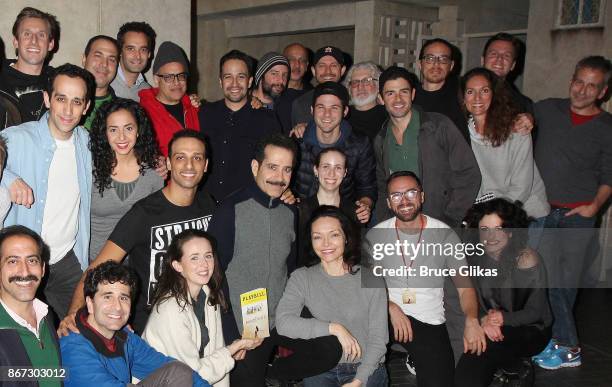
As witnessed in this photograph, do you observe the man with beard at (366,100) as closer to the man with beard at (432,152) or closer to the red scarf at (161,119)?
the man with beard at (432,152)

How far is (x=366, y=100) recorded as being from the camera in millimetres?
4793

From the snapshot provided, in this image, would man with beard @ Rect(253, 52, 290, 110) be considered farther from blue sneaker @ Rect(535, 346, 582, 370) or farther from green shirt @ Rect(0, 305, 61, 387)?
blue sneaker @ Rect(535, 346, 582, 370)

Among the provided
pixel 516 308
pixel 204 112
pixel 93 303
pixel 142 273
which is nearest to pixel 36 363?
pixel 93 303

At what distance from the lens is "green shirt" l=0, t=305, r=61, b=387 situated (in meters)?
2.68

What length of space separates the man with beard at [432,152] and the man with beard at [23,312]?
2.54 metres

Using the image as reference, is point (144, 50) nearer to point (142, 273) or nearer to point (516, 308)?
point (142, 273)

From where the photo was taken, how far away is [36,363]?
2.67 meters

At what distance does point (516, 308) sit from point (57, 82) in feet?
10.1

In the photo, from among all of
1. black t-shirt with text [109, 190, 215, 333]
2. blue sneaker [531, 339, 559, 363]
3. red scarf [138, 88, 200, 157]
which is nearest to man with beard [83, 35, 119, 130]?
red scarf [138, 88, 200, 157]

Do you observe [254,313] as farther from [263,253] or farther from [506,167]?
[506,167]

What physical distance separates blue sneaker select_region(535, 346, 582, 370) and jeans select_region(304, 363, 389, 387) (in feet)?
6.11

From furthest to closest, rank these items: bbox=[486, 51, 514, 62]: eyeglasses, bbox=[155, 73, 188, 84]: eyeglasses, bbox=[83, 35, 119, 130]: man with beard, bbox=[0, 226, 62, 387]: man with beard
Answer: bbox=[486, 51, 514, 62]: eyeglasses
bbox=[155, 73, 188, 84]: eyeglasses
bbox=[83, 35, 119, 130]: man with beard
bbox=[0, 226, 62, 387]: man with beard

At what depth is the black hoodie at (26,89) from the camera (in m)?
3.72

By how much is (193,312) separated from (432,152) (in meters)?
2.09
